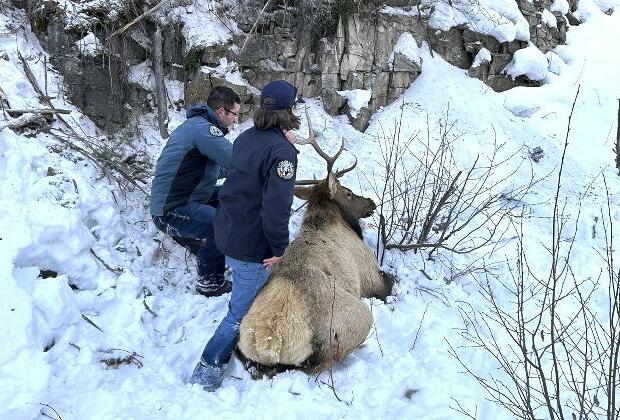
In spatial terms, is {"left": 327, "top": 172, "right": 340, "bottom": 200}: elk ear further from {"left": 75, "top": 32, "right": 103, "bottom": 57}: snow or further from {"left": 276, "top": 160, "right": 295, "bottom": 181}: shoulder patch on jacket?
{"left": 75, "top": 32, "right": 103, "bottom": 57}: snow

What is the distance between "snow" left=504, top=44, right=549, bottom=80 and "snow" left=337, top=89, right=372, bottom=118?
355cm

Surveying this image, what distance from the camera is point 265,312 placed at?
11.7 feet

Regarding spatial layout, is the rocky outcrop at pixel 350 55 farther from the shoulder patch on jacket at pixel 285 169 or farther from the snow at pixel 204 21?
the shoulder patch on jacket at pixel 285 169

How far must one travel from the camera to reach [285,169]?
3291 mm

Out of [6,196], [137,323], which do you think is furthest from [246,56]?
[137,323]

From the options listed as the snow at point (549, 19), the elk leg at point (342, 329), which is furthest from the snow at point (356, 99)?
the snow at point (549, 19)

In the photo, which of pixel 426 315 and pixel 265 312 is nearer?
pixel 265 312

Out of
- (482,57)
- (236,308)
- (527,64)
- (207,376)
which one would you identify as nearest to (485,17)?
(482,57)

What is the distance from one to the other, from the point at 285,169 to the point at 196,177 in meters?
1.76

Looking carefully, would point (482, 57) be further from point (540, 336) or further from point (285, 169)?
point (285, 169)

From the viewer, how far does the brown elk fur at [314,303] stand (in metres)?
3.52

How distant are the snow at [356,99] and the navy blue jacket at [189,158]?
4096 mm

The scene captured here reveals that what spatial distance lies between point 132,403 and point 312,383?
1200 mm

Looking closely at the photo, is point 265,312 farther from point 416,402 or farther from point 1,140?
point 1,140
